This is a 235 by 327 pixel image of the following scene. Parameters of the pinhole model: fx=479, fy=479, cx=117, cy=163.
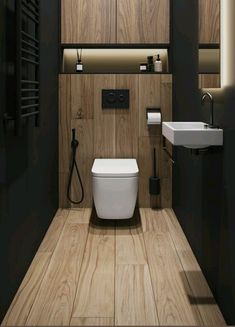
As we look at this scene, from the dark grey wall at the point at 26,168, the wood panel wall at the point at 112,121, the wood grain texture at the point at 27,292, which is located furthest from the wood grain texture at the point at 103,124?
the wood grain texture at the point at 27,292

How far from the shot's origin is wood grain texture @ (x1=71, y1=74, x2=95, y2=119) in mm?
4086

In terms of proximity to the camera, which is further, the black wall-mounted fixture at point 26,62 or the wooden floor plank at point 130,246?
the wooden floor plank at point 130,246

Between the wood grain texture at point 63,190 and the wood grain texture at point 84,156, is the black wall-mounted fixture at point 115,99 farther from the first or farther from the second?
the wood grain texture at point 63,190

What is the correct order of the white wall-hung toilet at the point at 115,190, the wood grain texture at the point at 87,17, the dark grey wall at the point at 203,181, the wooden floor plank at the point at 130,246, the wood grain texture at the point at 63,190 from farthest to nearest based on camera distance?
the wood grain texture at the point at 63,190 → the wood grain texture at the point at 87,17 → the white wall-hung toilet at the point at 115,190 → the wooden floor plank at the point at 130,246 → the dark grey wall at the point at 203,181

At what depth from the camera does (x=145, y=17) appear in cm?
406

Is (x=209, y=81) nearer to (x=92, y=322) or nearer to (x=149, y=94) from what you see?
(x=92, y=322)

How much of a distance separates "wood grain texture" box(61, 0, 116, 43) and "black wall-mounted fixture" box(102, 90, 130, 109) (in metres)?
0.49

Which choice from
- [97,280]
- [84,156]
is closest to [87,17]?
[84,156]

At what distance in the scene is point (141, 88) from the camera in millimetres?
4086

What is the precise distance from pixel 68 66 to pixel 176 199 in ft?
5.04

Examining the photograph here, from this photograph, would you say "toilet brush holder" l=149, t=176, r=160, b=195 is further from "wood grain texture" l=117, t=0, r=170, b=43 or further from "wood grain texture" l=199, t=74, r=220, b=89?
"wood grain texture" l=199, t=74, r=220, b=89

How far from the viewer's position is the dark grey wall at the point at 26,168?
2123 millimetres

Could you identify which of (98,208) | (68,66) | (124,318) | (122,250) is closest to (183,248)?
(122,250)

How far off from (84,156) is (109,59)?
918 mm
